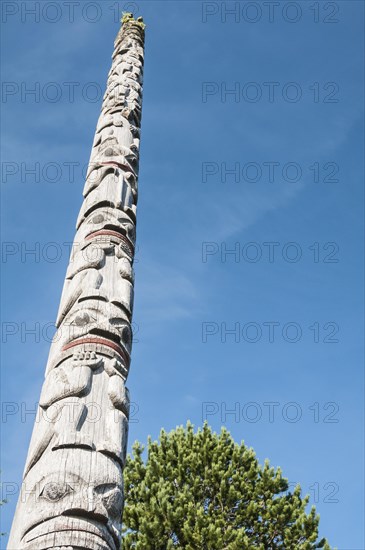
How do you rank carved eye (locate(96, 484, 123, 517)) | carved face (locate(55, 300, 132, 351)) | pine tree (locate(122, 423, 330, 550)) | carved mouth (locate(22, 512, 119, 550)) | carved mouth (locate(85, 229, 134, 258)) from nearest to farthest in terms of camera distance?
carved mouth (locate(22, 512, 119, 550)) < carved eye (locate(96, 484, 123, 517)) < carved face (locate(55, 300, 132, 351)) < carved mouth (locate(85, 229, 134, 258)) < pine tree (locate(122, 423, 330, 550))

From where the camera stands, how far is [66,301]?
4.69 metres

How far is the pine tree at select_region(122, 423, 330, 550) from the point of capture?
838 cm

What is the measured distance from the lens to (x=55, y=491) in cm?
290

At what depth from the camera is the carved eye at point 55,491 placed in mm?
2883

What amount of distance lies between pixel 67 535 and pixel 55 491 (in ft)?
0.87

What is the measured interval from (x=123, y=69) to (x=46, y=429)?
646 centimetres

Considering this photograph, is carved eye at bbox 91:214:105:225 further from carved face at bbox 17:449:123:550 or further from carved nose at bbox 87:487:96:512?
carved nose at bbox 87:487:96:512

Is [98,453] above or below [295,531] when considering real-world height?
below

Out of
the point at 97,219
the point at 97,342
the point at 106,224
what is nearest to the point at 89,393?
the point at 97,342

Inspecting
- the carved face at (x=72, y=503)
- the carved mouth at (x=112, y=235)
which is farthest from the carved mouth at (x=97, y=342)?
the carved mouth at (x=112, y=235)

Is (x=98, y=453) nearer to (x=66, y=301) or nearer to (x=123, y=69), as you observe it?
(x=66, y=301)

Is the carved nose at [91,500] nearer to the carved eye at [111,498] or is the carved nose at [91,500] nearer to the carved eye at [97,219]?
the carved eye at [111,498]

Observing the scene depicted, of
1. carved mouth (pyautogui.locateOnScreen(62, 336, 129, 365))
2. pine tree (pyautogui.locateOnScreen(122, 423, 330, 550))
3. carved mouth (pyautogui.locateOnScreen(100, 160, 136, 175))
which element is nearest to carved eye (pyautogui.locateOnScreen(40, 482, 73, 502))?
carved mouth (pyautogui.locateOnScreen(62, 336, 129, 365))

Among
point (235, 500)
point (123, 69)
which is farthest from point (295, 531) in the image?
point (123, 69)
